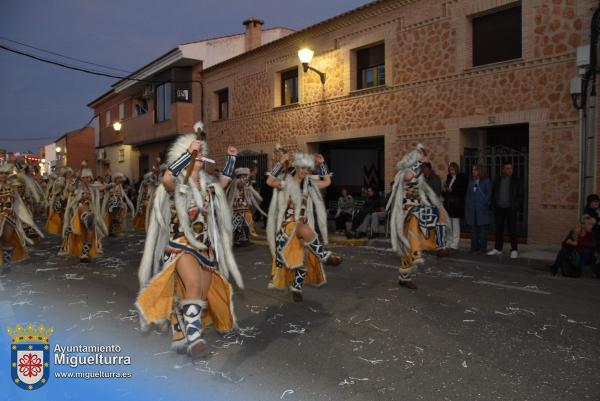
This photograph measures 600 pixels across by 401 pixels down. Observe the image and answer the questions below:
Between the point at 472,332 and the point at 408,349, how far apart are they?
904 millimetres

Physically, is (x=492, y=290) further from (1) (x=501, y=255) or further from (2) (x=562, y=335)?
(1) (x=501, y=255)

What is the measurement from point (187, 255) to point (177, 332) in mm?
728

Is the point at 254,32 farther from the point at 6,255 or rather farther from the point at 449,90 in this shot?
the point at 6,255

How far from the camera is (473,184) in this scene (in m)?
11.0

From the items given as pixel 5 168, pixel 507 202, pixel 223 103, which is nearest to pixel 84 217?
pixel 5 168

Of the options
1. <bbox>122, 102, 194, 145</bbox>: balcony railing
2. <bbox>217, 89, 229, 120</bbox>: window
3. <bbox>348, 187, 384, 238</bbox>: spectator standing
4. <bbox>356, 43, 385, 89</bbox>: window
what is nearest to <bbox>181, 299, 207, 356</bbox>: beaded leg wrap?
<bbox>348, 187, 384, 238</bbox>: spectator standing

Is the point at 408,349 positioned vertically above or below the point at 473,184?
below

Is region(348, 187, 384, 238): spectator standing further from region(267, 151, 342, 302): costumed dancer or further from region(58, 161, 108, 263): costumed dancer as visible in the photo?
region(267, 151, 342, 302): costumed dancer

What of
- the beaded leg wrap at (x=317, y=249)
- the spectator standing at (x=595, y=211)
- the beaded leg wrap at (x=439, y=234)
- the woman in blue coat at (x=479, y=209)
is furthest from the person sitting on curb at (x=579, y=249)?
the beaded leg wrap at (x=317, y=249)

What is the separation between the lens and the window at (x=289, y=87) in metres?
19.6

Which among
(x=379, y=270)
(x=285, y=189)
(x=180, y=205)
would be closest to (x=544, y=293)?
(x=379, y=270)

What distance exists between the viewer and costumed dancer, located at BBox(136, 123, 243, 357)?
4.28m

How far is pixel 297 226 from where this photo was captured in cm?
639

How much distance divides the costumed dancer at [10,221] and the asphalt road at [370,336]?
1.61 feet
